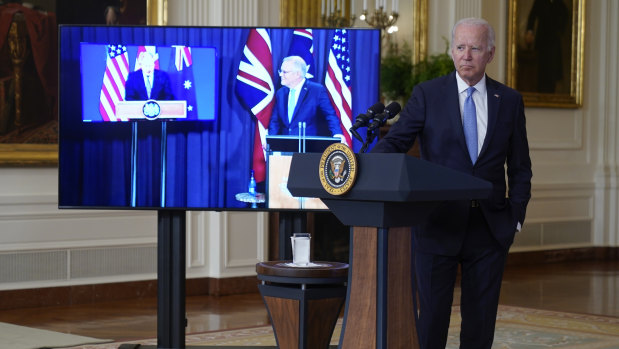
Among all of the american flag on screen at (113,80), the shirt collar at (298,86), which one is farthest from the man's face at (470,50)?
the american flag on screen at (113,80)

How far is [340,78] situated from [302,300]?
47.2 inches

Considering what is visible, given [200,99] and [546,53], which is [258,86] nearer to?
[200,99]

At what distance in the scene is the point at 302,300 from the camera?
14.4ft

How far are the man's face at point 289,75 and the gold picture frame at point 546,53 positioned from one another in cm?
603

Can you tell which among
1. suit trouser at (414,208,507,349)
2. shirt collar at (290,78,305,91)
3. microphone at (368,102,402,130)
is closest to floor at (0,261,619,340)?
shirt collar at (290,78,305,91)

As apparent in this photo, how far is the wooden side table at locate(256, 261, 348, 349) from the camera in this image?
4.39 m

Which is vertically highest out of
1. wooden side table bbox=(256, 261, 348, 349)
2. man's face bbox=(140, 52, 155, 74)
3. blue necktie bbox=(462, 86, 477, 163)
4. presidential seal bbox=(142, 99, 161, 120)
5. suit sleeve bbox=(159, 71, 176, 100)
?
man's face bbox=(140, 52, 155, 74)

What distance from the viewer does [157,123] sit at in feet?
16.4


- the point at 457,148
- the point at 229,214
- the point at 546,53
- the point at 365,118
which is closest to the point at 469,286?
the point at 457,148

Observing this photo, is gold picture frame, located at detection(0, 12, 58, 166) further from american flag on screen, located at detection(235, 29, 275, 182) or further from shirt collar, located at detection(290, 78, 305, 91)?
shirt collar, located at detection(290, 78, 305, 91)

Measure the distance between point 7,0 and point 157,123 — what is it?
2979mm

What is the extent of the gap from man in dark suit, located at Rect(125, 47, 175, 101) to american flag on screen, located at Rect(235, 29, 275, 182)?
1.17 ft

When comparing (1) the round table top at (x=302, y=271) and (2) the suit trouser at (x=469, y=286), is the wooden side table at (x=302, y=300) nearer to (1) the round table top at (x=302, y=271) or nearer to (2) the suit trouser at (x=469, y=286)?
(1) the round table top at (x=302, y=271)

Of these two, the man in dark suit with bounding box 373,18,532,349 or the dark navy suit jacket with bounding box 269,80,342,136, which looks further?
the dark navy suit jacket with bounding box 269,80,342,136
